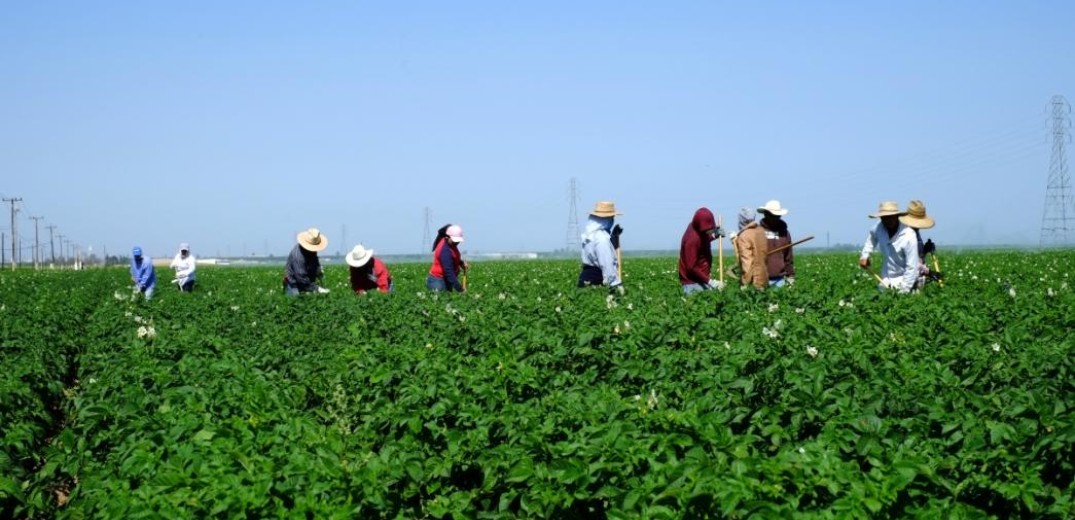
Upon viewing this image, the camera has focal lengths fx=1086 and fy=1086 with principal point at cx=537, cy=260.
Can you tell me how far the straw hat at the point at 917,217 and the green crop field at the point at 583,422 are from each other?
Answer: 374 centimetres

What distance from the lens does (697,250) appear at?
12461 millimetres

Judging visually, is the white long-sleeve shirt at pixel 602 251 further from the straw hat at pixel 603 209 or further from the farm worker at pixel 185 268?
the farm worker at pixel 185 268

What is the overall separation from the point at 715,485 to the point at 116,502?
2231mm

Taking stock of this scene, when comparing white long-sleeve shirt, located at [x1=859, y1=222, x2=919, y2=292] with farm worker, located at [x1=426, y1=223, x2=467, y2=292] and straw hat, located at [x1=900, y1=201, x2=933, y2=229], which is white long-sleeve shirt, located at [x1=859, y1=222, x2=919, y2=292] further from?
farm worker, located at [x1=426, y1=223, x2=467, y2=292]

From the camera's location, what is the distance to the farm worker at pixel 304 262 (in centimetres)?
1455

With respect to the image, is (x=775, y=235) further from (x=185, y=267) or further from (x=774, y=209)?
(x=185, y=267)

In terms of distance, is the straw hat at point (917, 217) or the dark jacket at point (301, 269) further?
the dark jacket at point (301, 269)

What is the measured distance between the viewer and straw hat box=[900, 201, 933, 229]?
12.9m

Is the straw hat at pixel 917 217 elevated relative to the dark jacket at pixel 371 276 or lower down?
elevated

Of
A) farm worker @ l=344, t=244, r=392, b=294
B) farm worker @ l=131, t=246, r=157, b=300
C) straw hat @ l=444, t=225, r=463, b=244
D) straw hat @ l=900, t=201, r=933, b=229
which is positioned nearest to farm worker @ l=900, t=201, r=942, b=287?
straw hat @ l=900, t=201, r=933, b=229

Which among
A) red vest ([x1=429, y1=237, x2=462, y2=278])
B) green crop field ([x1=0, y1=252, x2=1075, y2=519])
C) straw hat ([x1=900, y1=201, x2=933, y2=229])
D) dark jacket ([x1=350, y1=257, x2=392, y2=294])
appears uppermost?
straw hat ([x1=900, y1=201, x2=933, y2=229])

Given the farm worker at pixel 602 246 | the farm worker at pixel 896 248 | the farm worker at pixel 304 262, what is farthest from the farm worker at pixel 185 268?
the farm worker at pixel 896 248

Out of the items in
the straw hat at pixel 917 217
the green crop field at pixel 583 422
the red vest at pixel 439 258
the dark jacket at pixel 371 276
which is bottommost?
the green crop field at pixel 583 422

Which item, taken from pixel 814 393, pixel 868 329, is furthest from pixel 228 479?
pixel 868 329
